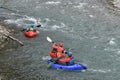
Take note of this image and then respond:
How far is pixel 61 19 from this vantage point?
90.2 ft

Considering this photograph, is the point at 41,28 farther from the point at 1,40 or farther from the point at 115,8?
the point at 115,8

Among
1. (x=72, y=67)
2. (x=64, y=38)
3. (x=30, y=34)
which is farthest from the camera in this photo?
(x=64, y=38)

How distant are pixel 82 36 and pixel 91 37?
69 centimetres

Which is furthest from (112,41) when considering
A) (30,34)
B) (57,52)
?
(30,34)

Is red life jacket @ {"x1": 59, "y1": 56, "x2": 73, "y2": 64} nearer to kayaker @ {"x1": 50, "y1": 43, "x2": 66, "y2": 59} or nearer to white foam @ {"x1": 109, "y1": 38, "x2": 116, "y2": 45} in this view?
kayaker @ {"x1": 50, "y1": 43, "x2": 66, "y2": 59}

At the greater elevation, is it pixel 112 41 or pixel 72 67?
pixel 72 67

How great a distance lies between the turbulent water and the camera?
64.2 ft

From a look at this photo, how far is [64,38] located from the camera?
24.2 metres

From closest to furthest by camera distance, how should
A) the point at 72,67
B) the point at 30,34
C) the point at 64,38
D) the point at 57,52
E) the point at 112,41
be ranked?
the point at 72,67
the point at 57,52
the point at 112,41
the point at 30,34
the point at 64,38

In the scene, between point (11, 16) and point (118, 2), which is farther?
point (118, 2)

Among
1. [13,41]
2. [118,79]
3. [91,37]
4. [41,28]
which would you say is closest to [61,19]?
[41,28]

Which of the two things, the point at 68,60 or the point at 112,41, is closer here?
the point at 68,60

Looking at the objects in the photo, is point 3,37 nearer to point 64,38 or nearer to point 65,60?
point 64,38

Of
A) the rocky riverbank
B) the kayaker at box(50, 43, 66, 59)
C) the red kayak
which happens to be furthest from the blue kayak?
the red kayak
